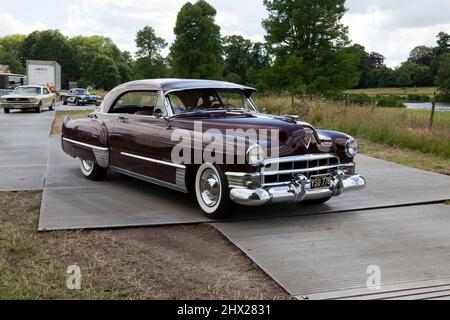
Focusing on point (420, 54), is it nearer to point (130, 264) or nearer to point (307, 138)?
point (307, 138)

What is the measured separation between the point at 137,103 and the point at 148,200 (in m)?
1.59

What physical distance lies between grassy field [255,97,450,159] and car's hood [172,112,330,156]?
18.4 ft

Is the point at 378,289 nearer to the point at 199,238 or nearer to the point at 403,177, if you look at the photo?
the point at 199,238

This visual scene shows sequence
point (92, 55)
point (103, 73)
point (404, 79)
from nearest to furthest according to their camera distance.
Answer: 1. point (404, 79)
2. point (103, 73)
3. point (92, 55)

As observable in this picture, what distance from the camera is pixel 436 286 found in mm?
3889

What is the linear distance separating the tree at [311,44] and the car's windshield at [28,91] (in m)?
13.7

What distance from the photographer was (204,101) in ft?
22.6

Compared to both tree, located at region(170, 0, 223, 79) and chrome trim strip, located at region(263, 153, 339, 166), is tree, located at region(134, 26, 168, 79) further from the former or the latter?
chrome trim strip, located at region(263, 153, 339, 166)

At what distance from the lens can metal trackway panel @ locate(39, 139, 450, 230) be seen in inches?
223

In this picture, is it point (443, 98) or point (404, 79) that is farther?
point (404, 79)

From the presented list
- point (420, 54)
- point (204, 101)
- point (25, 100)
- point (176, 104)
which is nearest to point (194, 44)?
point (420, 54)

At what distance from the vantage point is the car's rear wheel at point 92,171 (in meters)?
7.77

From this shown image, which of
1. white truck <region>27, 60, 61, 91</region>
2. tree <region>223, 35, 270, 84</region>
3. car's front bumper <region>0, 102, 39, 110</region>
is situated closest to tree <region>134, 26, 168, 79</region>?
tree <region>223, 35, 270, 84</region>
